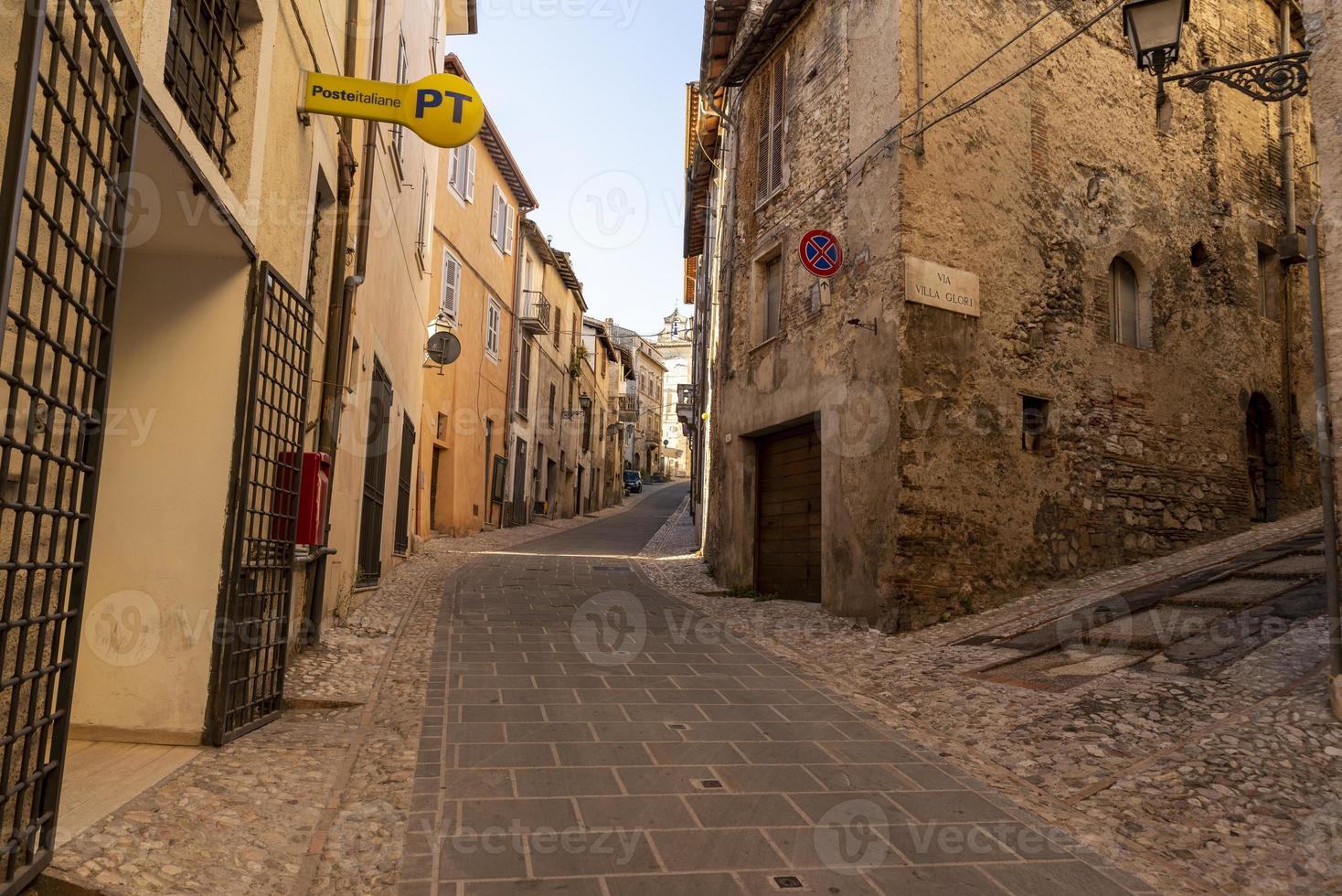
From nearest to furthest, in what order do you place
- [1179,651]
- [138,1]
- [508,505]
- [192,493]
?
[138,1]
[192,493]
[1179,651]
[508,505]

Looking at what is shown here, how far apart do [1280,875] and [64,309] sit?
4.35 metres

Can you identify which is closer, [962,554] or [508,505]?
[962,554]

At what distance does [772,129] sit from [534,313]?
14.5 metres

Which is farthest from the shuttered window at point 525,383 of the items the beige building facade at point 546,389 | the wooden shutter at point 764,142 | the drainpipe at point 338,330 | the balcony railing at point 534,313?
the drainpipe at point 338,330

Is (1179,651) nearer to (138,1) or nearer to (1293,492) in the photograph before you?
(138,1)

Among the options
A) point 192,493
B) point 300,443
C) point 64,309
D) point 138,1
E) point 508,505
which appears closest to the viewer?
point 64,309

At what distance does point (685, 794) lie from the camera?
12.8 feet

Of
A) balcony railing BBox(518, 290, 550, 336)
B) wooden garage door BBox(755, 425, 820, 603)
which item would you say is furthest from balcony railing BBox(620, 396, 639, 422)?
wooden garage door BBox(755, 425, 820, 603)

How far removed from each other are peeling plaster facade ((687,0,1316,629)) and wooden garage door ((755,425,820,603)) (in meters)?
0.23

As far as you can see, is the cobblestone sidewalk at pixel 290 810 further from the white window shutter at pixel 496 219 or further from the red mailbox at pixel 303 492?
the white window shutter at pixel 496 219

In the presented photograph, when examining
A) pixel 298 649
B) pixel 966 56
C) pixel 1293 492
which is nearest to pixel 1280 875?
pixel 298 649

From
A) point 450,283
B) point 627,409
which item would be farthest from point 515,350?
point 627,409

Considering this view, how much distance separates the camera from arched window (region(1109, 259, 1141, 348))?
1081cm

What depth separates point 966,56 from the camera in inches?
384
